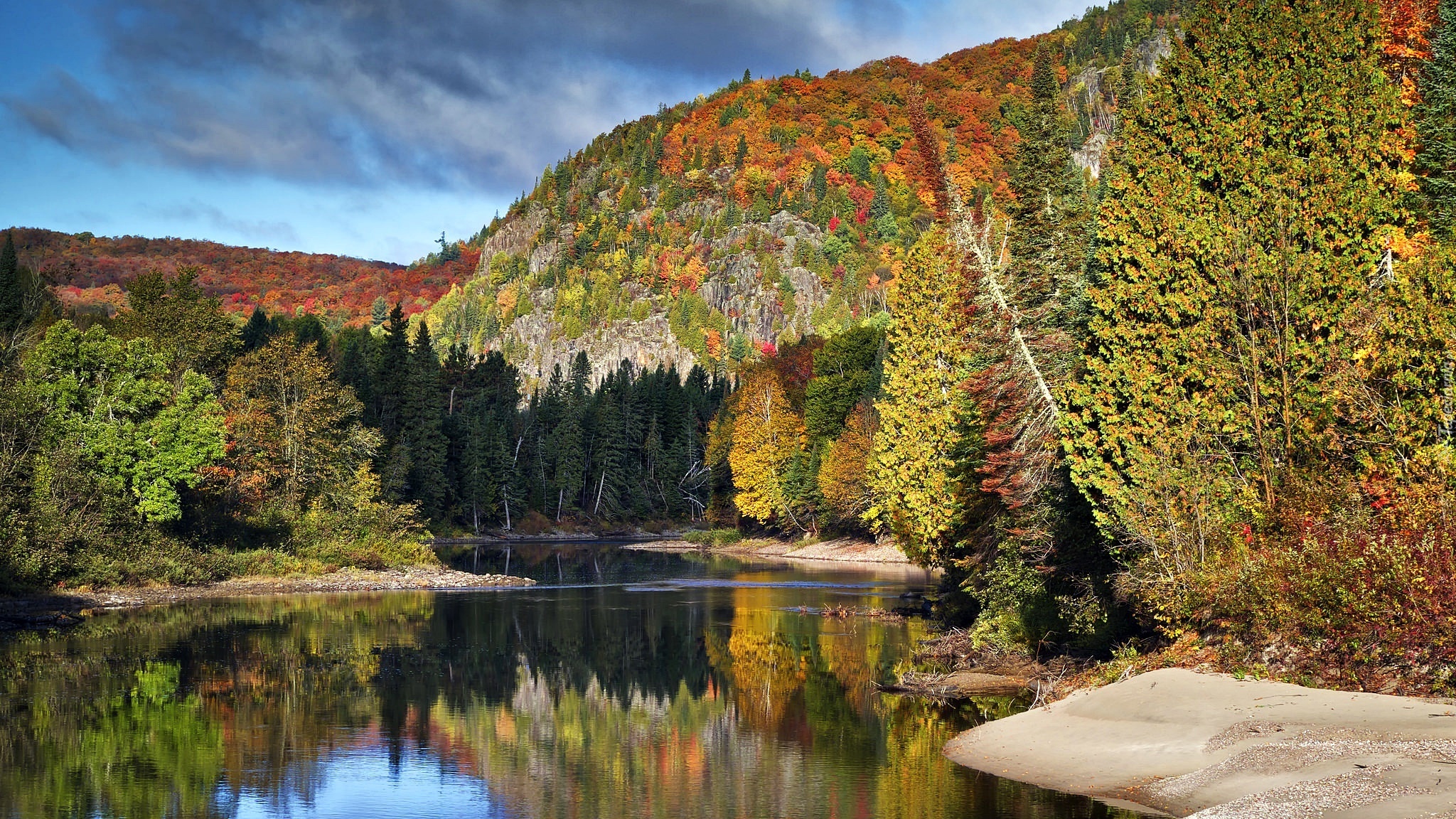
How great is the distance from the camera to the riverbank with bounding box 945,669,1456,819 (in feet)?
48.2

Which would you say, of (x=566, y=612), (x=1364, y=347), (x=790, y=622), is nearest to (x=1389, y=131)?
(x=1364, y=347)

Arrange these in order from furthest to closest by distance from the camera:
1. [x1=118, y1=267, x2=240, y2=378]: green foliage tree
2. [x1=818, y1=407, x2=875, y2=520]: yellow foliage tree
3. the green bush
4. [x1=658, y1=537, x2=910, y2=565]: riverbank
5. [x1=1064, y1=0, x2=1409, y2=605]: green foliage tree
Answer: the green bush
[x1=658, y1=537, x2=910, y2=565]: riverbank
[x1=818, y1=407, x2=875, y2=520]: yellow foliage tree
[x1=118, y1=267, x2=240, y2=378]: green foliage tree
[x1=1064, y1=0, x2=1409, y2=605]: green foliage tree

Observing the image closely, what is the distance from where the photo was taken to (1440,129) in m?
25.7

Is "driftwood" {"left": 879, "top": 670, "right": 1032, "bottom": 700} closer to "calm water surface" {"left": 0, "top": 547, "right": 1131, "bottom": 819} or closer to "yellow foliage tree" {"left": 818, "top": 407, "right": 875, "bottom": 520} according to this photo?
"calm water surface" {"left": 0, "top": 547, "right": 1131, "bottom": 819}

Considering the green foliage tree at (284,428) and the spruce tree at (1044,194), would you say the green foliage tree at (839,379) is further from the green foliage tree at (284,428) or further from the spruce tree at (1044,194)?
the spruce tree at (1044,194)

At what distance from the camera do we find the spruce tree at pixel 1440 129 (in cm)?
2409

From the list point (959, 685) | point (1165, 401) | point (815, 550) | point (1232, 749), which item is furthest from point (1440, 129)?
point (815, 550)

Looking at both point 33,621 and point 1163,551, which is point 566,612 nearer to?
point 33,621

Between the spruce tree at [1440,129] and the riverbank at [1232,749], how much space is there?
11.3m

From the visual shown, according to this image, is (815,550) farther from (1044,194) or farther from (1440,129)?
(1440,129)

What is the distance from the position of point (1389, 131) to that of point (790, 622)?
28.5 meters

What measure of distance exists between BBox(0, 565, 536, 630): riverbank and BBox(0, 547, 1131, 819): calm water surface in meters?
2.17

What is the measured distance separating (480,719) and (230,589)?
3354 centimetres

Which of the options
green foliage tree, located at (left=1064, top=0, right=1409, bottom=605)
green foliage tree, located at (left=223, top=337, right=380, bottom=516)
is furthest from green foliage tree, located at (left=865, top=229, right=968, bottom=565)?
green foliage tree, located at (left=223, top=337, right=380, bottom=516)
